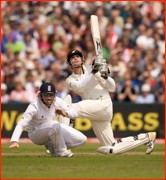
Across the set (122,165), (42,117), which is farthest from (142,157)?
(42,117)

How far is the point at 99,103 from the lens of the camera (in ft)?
23.7

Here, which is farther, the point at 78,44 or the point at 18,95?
the point at 78,44

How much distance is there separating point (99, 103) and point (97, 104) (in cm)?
5

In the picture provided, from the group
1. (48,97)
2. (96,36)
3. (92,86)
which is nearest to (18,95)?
(96,36)

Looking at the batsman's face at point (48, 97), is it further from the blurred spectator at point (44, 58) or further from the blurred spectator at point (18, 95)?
the blurred spectator at point (44, 58)

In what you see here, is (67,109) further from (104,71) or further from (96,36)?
(96,36)

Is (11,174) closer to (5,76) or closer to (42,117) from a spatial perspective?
(42,117)

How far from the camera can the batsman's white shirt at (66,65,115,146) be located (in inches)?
280

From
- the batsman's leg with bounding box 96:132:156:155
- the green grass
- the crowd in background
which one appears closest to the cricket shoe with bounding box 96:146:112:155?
the batsman's leg with bounding box 96:132:156:155

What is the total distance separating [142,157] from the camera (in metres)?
6.90

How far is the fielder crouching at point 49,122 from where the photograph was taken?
6.62 metres

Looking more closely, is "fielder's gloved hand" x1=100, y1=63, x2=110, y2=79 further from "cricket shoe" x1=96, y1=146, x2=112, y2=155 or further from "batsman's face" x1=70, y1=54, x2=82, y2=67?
"cricket shoe" x1=96, y1=146, x2=112, y2=155

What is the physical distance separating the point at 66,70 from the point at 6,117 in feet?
6.94

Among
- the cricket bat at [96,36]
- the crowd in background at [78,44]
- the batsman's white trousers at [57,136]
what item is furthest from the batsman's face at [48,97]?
the crowd in background at [78,44]
